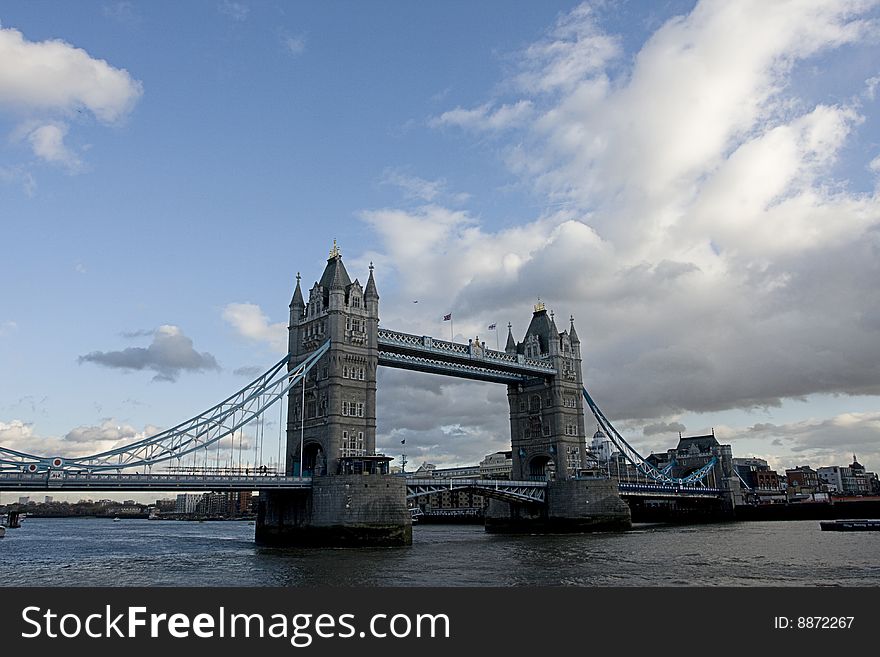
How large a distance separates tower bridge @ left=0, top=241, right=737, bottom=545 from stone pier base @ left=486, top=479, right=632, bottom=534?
0.12m

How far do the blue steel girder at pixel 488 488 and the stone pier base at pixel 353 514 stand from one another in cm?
613

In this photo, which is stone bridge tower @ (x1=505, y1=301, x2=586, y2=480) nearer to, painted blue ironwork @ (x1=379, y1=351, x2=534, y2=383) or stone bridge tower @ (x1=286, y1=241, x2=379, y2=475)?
painted blue ironwork @ (x1=379, y1=351, x2=534, y2=383)

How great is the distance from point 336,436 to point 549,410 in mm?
36953

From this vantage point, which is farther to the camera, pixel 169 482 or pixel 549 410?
pixel 549 410

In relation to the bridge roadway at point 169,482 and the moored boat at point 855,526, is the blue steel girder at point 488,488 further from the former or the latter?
the moored boat at point 855,526

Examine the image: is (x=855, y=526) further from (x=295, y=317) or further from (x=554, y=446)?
(x=295, y=317)

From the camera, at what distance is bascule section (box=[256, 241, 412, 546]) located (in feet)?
207

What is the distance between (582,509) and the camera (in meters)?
87.9

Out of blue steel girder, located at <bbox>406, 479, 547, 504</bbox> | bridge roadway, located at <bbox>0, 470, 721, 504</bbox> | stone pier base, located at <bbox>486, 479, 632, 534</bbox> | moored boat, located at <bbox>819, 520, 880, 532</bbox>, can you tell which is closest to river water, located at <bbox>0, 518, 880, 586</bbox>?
bridge roadway, located at <bbox>0, 470, 721, 504</bbox>

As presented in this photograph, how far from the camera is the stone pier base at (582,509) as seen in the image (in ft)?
287

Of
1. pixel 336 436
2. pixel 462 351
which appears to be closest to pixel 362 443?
pixel 336 436

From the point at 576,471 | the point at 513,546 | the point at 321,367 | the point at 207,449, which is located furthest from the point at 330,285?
the point at 576,471

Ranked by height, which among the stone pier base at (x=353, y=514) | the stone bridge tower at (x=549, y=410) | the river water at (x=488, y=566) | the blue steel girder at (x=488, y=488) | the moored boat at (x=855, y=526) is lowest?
the river water at (x=488, y=566)

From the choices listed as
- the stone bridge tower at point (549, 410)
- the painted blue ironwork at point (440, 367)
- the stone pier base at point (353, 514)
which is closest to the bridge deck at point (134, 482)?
the stone pier base at point (353, 514)
